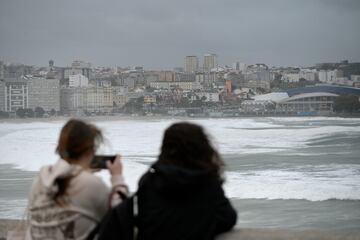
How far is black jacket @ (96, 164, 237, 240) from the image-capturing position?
3.88 ft

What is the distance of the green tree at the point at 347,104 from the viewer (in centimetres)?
3597

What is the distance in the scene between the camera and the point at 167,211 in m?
1.19

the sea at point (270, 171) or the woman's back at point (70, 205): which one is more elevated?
the woman's back at point (70, 205)

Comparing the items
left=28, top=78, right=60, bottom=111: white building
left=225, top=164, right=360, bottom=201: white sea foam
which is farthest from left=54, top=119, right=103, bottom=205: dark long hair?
left=28, top=78, right=60, bottom=111: white building

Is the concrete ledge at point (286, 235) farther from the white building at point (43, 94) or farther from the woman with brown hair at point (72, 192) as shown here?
the white building at point (43, 94)

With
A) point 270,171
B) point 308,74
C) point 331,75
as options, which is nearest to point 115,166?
point 270,171

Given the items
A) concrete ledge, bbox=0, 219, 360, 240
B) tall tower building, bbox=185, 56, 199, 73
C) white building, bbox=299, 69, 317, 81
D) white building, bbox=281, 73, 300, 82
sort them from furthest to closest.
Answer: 1. tall tower building, bbox=185, 56, 199, 73
2. white building, bbox=281, 73, 300, 82
3. white building, bbox=299, 69, 317, 81
4. concrete ledge, bbox=0, 219, 360, 240

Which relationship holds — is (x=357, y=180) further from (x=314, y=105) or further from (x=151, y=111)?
(x=151, y=111)

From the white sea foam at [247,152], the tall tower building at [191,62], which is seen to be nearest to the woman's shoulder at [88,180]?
the white sea foam at [247,152]

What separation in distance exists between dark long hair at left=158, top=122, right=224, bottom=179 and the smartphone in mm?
181

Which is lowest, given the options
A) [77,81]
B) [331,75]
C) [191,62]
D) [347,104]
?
[347,104]

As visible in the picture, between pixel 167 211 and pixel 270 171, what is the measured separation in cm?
1408

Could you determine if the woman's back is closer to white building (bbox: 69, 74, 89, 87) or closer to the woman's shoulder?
the woman's shoulder

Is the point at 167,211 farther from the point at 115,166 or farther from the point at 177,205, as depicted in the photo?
the point at 115,166
